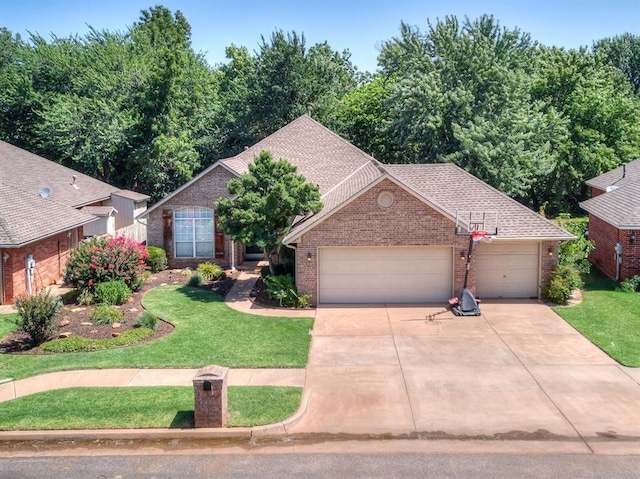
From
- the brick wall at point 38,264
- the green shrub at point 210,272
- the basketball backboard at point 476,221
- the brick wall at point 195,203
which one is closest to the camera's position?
the brick wall at point 38,264

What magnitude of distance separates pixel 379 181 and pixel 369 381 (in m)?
7.69

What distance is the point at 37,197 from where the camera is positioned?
934 inches

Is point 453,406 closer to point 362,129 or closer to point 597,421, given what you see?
point 597,421

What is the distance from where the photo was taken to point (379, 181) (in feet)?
62.8

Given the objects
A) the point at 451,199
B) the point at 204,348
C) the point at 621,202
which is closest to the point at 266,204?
the point at 204,348

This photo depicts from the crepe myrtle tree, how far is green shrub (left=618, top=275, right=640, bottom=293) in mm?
11152

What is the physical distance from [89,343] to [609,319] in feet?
48.8

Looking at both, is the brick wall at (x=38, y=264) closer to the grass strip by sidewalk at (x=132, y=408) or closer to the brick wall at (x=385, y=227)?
the grass strip by sidewalk at (x=132, y=408)

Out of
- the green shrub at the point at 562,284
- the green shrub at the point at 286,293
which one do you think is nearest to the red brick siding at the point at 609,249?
the green shrub at the point at 562,284

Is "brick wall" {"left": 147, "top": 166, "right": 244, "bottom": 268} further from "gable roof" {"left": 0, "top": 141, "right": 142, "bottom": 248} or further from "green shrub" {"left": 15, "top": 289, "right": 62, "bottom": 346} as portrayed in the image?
"green shrub" {"left": 15, "top": 289, "right": 62, "bottom": 346}

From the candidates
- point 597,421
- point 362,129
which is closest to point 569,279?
point 597,421

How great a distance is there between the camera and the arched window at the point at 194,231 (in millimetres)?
26281

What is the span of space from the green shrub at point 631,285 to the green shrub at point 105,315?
17007 millimetres

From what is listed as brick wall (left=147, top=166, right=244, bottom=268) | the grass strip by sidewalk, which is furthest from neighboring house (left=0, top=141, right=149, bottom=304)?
the grass strip by sidewalk
